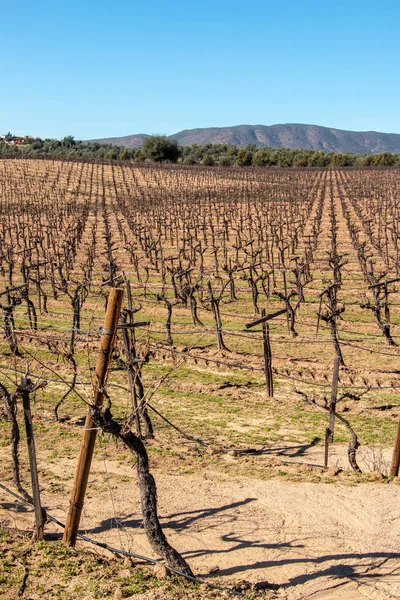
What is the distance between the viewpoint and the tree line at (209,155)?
9031 centimetres


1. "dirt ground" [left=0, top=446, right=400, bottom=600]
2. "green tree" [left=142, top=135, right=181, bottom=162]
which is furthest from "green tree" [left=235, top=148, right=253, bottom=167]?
"dirt ground" [left=0, top=446, right=400, bottom=600]

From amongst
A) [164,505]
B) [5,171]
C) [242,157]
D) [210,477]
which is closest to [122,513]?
[164,505]

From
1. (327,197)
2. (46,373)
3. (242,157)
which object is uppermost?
(242,157)

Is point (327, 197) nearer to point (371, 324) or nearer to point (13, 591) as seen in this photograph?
point (371, 324)

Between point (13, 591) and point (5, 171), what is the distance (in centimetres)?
6374

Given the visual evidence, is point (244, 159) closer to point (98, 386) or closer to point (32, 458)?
point (32, 458)

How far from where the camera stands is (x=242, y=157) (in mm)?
92750

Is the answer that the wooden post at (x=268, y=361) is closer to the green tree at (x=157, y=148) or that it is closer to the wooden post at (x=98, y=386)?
the wooden post at (x=98, y=386)

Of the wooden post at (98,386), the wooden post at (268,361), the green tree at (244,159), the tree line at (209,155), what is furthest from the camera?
the green tree at (244,159)

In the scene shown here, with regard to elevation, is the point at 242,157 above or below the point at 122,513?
above

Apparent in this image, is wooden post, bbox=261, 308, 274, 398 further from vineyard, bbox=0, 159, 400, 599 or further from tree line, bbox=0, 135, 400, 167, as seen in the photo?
tree line, bbox=0, 135, 400, 167

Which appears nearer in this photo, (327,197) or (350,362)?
(350,362)

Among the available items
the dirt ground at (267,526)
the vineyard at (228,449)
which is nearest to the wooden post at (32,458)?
the vineyard at (228,449)

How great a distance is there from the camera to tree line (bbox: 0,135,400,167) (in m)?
90.3
